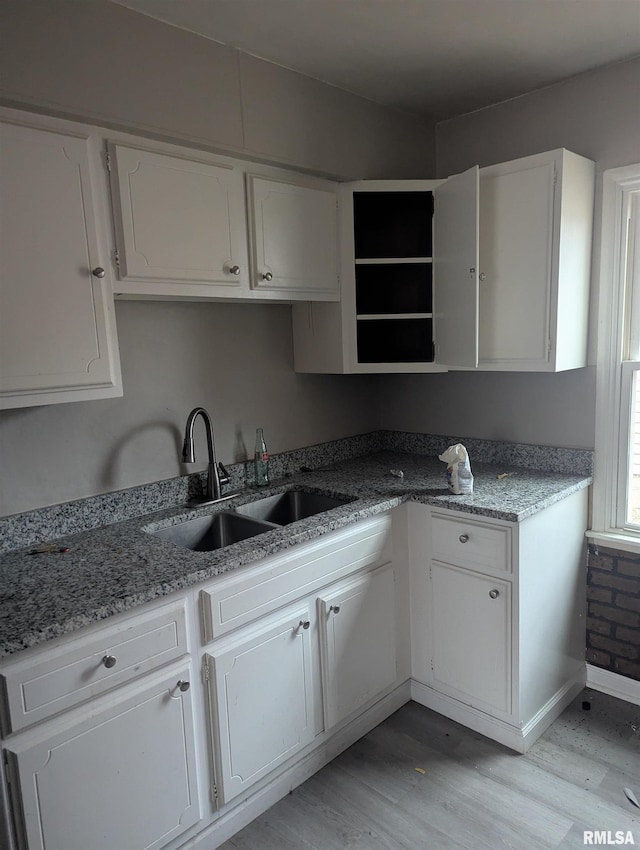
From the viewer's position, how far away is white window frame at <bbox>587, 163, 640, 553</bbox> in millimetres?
2207

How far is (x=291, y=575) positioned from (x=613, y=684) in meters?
1.54

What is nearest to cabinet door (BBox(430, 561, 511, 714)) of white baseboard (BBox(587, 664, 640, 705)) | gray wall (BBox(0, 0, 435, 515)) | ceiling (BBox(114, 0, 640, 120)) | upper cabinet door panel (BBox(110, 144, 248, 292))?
white baseboard (BBox(587, 664, 640, 705))

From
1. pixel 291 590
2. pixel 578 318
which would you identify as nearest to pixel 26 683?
pixel 291 590

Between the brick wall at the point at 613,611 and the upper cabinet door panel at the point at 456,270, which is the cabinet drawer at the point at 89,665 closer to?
the upper cabinet door panel at the point at 456,270

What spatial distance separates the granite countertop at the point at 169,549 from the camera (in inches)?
53.2

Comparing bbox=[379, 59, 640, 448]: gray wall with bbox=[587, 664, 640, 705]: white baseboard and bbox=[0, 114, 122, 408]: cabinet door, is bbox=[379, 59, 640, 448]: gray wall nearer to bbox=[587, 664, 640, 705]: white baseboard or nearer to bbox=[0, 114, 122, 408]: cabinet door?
bbox=[587, 664, 640, 705]: white baseboard

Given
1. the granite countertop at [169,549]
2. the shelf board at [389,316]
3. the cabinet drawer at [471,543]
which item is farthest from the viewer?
the shelf board at [389,316]

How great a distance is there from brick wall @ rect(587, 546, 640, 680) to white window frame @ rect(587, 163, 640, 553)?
0.08 metres

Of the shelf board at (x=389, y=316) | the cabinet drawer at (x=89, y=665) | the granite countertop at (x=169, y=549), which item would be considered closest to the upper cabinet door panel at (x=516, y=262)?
the shelf board at (x=389, y=316)

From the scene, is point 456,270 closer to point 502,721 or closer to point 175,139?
point 175,139

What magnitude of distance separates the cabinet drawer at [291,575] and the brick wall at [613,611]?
92cm

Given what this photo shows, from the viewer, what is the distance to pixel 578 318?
2.23 metres

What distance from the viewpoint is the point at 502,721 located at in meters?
2.10

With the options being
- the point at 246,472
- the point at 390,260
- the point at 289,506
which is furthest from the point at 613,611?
the point at 390,260
